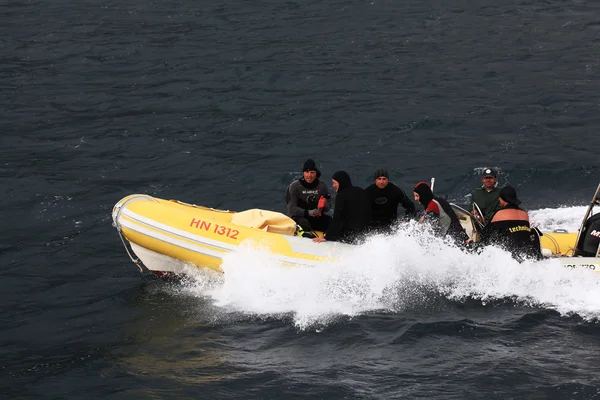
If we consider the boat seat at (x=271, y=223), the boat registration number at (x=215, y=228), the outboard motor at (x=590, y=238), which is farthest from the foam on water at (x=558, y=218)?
the boat registration number at (x=215, y=228)

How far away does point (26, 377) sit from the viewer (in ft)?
36.1

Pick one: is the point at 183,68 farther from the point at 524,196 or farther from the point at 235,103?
the point at 524,196

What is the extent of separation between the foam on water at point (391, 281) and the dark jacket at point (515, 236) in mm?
114

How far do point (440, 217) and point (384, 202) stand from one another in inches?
35.7

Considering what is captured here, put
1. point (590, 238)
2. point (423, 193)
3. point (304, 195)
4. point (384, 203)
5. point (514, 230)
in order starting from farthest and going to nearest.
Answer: point (304, 195) → point (384, 203) → point (590, 238) → point (423, 193) → point (514, 230)

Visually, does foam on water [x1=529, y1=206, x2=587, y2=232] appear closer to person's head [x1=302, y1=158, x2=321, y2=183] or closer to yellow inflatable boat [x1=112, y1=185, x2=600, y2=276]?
yellow inflatable boat [x1=112, y1=185, x2=600, y2=276]

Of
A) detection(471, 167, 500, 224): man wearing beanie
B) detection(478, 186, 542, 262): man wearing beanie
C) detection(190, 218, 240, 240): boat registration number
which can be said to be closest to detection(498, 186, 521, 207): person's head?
detection(478, 186, 542, 262): man wearing beanie

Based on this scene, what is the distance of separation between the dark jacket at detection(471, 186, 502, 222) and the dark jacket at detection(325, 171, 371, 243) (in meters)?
2.06

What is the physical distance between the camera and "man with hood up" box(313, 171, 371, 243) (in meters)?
12.7

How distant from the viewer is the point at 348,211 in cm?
1280

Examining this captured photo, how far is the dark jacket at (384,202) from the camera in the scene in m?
13.1

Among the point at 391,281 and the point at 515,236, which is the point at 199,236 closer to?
the point at 391,281

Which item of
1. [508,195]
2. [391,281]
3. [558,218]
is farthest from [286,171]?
[508,195]

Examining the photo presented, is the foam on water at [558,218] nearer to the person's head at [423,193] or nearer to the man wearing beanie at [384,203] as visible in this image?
the man wearing beanie at [384,203]
